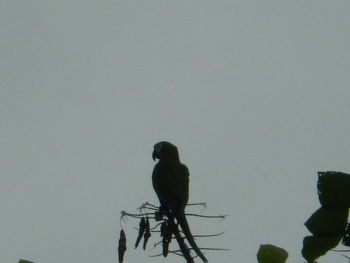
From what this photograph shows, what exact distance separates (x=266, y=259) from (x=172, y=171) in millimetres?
7004

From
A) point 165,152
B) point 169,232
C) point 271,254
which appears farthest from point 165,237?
point 165,152

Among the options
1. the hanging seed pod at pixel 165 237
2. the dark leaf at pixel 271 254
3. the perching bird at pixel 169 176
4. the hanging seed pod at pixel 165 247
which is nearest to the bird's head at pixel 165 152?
the perching bird at pixel 169 176

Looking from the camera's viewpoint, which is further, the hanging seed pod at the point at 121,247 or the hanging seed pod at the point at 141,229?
the hanging seed pod at the point at 141,229

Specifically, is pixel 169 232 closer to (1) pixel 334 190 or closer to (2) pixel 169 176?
(1) pixel 334 190

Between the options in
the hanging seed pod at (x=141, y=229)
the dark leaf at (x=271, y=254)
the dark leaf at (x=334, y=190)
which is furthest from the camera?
the hanging seed pod at (x=141, y=229)

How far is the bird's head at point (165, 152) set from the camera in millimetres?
8641

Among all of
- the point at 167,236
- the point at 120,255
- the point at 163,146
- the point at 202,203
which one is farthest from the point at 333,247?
the point at 163,146

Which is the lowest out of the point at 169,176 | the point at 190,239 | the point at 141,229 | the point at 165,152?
the point at 190,239

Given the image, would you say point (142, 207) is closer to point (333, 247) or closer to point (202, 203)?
point (202, 203)

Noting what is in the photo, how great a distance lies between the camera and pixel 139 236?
313 centimetres

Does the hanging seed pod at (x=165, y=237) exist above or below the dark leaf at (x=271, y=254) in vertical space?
below

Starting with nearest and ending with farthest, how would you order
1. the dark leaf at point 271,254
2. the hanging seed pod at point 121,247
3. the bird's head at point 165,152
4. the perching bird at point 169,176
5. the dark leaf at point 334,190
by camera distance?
the dark leaf at point 334,190, the dark leaf at point 271,254, the hanging seed pod at point 121,247, the perching bird at point 169,176, the bird's head at point 165,152

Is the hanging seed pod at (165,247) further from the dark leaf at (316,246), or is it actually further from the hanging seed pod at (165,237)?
the dark leaf at (316,246)

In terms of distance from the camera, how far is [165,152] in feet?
28.5
